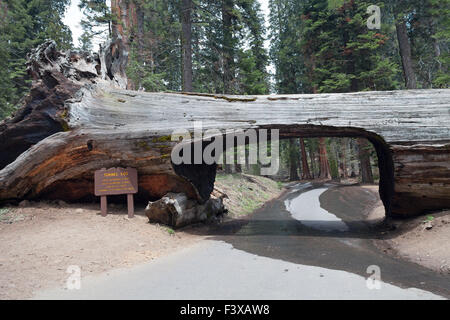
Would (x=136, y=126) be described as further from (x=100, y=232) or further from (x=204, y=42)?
(x=204, y=42)

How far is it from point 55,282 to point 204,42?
1649 cm

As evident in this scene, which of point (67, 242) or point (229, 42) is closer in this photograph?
point (67, 242)

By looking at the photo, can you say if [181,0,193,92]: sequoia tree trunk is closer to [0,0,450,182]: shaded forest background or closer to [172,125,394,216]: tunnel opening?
[0,0,450,182]: shaded forest background

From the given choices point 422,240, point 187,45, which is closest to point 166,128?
point 422,240

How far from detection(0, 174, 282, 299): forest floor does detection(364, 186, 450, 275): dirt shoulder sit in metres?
4.45

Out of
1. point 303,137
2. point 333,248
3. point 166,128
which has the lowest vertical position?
point 333,248

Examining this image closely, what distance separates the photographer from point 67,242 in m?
5.31

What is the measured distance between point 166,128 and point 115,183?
2023 mm

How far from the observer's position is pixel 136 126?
25.2ft

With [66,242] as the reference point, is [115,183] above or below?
above

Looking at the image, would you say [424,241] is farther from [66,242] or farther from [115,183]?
[115,183]

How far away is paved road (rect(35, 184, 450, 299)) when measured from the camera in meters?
3.31

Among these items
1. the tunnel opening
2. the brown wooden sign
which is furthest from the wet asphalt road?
the brown wooden sign
